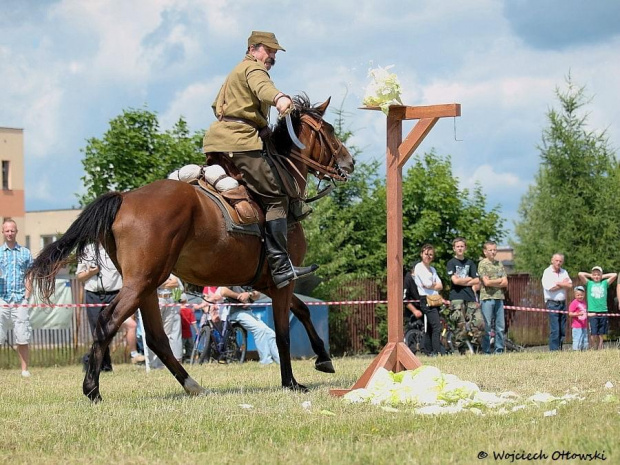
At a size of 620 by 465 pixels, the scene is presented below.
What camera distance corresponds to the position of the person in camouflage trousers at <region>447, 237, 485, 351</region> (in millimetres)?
17266

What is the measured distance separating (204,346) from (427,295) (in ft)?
13.4

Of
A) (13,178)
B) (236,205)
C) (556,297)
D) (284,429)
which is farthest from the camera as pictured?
(13,178)

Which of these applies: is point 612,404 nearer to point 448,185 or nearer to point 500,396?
point 500,396

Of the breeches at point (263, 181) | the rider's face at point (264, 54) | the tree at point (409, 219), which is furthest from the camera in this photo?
the tree at point (409, 219)

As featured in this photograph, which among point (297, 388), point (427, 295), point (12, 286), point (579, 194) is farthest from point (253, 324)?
point (579, 194)

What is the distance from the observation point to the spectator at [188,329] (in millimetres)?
17328

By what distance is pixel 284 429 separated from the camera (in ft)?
20.6

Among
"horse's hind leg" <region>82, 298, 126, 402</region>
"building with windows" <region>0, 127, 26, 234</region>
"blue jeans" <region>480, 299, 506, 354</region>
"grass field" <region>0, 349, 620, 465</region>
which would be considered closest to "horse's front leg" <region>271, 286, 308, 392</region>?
"grass field" <region>0, 349, 620, 465</region>

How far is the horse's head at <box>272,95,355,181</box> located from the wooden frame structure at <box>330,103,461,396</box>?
0.60 meters

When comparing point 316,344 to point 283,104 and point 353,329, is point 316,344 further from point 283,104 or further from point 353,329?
point 353,329

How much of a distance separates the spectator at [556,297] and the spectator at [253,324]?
5484mm

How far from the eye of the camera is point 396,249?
Result: 8.85 metres

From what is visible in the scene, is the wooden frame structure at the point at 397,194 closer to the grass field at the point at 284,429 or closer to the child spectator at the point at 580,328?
the grass field at the point at 284,429

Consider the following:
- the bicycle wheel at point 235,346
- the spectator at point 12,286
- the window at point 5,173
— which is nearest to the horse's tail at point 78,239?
the spectator at point 12,286
